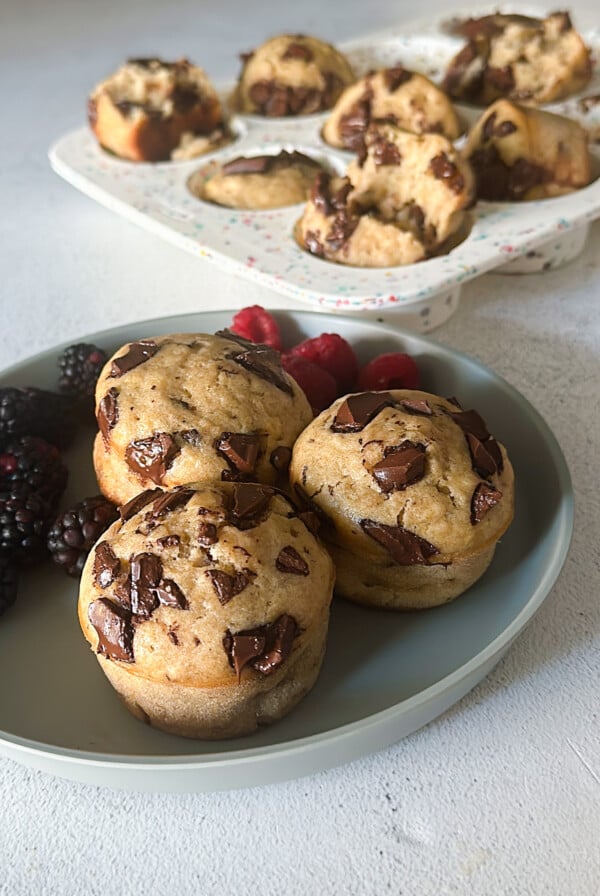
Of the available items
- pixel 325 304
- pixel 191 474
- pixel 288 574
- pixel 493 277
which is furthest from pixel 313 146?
pixel 288 574

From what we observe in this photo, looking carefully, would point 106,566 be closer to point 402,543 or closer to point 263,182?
point 402,543

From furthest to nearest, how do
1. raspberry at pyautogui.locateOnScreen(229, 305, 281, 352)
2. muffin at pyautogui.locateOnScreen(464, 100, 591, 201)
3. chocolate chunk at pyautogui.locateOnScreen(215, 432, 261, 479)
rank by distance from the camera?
muffin at pyautogui.locateOnScreen(464, 100, 591, 201) → raspberry at pyautogui.locateOnScreen(229, 305, 281, 352) → chocolate chunk at pyautogui.locateOnScreen(215, 432, 261, 479)

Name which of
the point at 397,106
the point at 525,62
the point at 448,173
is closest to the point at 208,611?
the point at 448,173

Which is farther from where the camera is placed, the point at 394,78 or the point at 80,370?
the point at 394,78

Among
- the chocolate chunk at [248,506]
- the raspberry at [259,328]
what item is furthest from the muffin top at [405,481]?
the raspberry at [259,328]

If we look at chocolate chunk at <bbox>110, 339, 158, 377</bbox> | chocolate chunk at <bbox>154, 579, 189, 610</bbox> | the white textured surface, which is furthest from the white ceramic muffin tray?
chocolate chunk at <bbox>154, 579, 189, 610</bbox>

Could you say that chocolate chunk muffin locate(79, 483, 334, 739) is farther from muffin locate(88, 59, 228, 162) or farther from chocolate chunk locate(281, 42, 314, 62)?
chocolate chunk locate(281, 42, 314, 62)
